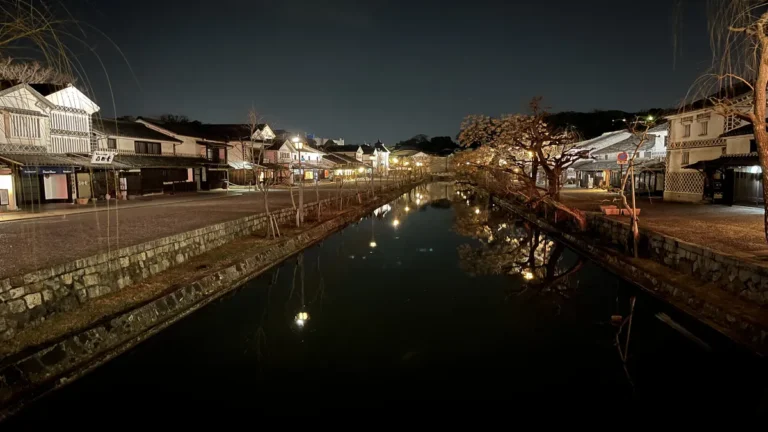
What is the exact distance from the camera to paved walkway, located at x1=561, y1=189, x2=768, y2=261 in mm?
9869

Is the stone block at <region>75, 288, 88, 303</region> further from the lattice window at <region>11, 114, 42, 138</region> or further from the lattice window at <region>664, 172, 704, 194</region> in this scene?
the lattice window at <region>664, 172, 704, 194</region>

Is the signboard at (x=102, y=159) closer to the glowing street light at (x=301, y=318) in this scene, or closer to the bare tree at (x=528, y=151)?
the glowing street light at (x=301, y=318)

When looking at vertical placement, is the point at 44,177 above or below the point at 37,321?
above

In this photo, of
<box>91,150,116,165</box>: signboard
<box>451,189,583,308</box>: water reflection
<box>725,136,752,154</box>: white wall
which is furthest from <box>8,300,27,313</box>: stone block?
<box>725,136,752,154</box>: white wall

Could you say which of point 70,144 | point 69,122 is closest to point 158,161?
point 70,144

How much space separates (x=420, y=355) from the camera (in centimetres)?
723

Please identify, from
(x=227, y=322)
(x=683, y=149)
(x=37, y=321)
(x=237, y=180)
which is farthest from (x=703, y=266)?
(x=237, y=180)

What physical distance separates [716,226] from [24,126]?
25.5 m

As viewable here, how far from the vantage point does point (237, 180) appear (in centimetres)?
3991

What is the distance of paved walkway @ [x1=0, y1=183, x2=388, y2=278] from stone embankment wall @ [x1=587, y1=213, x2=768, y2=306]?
40.6ft

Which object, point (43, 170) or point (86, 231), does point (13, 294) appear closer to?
point (86, 231)

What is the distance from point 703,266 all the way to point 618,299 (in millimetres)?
1810

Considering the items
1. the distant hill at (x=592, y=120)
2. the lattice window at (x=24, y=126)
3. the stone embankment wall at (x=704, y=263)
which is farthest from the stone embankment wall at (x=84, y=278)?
the distant hill at (x=592, y=120)

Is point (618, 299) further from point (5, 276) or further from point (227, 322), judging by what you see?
point (5, 276)
